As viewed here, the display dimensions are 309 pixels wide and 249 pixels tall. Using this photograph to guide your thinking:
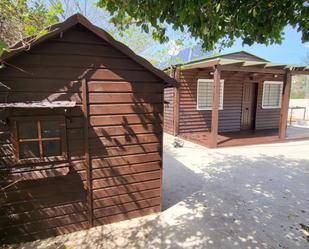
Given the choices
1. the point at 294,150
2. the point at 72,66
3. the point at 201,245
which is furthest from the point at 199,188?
the point at 294,150

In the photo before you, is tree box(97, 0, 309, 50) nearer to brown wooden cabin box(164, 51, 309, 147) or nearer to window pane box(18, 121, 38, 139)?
window pane box(18, 121, 38, 139)

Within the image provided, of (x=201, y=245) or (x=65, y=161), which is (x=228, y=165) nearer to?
(x=201, y=245)

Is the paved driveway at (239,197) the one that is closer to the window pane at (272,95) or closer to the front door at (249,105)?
the front door at (249,105)

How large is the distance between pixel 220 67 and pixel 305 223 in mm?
4807

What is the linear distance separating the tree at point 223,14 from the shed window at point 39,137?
168 cm

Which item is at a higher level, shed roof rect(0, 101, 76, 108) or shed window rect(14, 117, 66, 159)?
shed roof rect(0, 101, 76, 108)

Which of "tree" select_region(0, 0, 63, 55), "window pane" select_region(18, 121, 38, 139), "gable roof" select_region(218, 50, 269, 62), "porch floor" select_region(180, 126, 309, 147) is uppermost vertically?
"gable roof" select_region(218, 50, 269, 62)

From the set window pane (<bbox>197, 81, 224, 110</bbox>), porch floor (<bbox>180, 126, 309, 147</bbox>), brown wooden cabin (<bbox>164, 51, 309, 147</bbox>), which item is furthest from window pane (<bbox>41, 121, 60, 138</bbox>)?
window pane (<bbox>197, 81, 224, 110</bbox>)

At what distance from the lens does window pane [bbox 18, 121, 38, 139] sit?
2482 millimetres

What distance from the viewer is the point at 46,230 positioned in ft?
9.16

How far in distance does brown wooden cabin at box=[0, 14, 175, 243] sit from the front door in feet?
25.8

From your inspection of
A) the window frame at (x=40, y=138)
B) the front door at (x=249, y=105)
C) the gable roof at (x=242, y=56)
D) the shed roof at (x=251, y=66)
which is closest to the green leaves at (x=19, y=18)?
the window frame at (x=40, y=138)

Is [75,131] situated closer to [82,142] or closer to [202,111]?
[82,142]

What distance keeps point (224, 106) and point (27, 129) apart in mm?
8399
